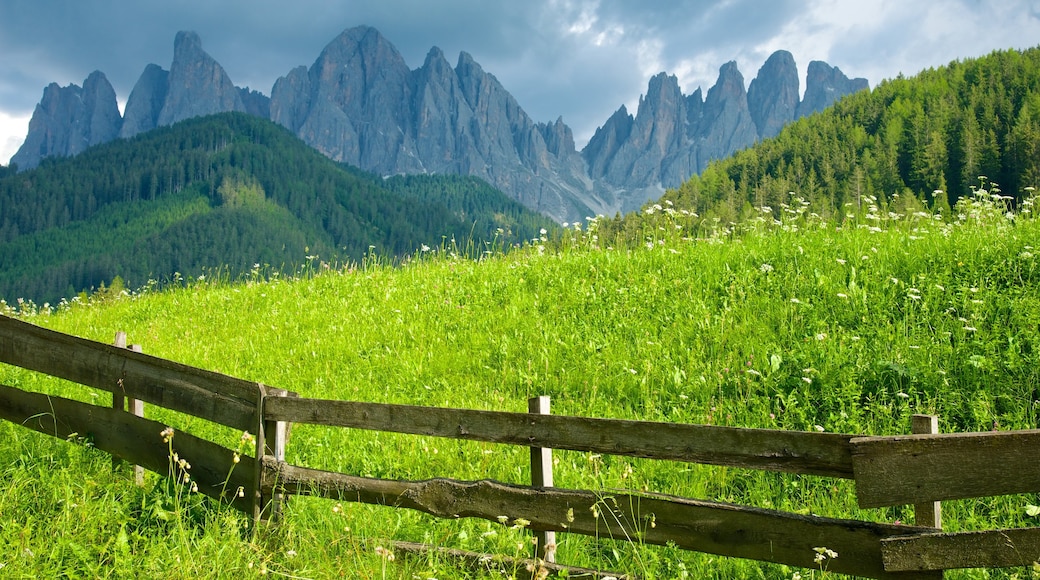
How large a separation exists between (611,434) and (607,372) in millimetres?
3950

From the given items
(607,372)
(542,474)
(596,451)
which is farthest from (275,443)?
A: (607,372)

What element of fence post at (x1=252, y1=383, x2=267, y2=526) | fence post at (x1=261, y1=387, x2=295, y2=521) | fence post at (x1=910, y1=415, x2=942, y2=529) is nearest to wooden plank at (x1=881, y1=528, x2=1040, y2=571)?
fence post at (x1=910, y1=415, x2=942, y2=529)

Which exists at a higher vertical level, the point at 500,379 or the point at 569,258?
the point at 569,258

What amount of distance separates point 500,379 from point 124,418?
13.6ft

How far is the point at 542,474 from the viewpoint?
4844 mm

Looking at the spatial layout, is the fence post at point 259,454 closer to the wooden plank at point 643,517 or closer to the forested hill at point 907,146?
the wooden plank at point 643,517

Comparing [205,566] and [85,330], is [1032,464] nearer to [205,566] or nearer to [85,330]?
[205,566]

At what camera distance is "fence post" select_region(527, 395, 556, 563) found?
482cm

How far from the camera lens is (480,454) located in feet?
23.5

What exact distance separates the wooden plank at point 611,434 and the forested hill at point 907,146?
9659cm

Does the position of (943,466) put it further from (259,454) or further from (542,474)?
(259,454)

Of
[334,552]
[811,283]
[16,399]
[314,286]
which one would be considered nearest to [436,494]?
[334,552]

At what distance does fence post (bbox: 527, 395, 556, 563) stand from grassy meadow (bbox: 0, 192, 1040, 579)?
16.0 inches

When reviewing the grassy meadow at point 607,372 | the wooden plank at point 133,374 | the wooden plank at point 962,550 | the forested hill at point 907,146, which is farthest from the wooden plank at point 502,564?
the forested hill at point 907,146
